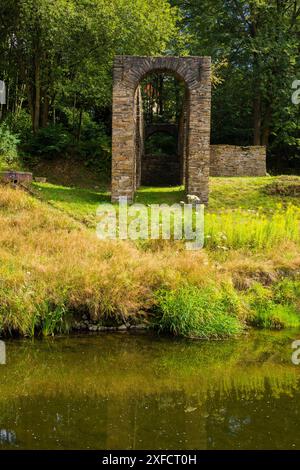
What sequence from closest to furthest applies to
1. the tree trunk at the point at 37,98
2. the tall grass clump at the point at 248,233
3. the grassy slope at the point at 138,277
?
the grassy slope at the point at 138,277 → the tall grass clump at the point at 248,233 → the tree trunk at the point at 37,98

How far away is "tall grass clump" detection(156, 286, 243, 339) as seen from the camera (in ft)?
29.8

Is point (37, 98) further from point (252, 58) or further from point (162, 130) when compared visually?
point (252, 58)

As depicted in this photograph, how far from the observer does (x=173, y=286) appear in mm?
9453

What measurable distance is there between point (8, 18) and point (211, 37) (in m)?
8.67

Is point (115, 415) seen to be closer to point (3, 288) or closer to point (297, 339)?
point (3, 288)

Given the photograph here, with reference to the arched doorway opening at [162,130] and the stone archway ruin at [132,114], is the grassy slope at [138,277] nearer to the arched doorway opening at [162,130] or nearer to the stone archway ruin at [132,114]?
the stone archway ruin at [132,114]

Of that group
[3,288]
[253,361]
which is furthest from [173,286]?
[3,288]

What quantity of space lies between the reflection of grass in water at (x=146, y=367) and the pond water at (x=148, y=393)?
13mm

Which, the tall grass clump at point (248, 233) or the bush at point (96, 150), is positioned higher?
the bush at point (96, 150)

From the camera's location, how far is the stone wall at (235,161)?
22281mm

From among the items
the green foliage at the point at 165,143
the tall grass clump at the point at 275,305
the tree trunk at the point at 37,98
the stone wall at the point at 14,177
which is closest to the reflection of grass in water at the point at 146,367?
the tall grass clump at the point at 275,305

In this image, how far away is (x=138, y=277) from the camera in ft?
31.4

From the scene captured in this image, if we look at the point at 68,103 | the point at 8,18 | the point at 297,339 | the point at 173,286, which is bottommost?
the point at 297,339

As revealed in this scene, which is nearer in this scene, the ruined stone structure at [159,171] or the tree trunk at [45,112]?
the tree trunk at [45,112]
